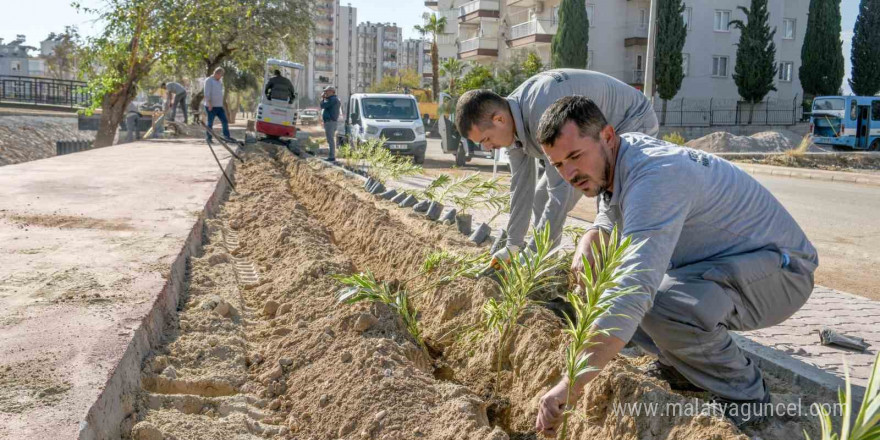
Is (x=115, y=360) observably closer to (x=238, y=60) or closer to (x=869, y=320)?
(x=869, y=320)

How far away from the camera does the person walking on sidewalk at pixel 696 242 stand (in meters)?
2.65

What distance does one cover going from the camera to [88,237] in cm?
608

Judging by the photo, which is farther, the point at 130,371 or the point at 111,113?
the point at 111,113

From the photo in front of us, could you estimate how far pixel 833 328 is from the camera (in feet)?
16.4

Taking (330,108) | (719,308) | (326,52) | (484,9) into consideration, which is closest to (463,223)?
(719,308)

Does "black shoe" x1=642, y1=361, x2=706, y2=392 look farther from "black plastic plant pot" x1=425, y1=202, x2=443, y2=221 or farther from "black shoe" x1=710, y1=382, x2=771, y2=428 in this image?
"black plastic plant pot" x1=425, y1=202, x2=443, y2=221

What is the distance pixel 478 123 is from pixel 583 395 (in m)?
1.71

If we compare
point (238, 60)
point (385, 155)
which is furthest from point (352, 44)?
point (385, 155)

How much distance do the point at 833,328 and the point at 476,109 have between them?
2845mm

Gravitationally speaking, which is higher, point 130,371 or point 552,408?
point 552,408

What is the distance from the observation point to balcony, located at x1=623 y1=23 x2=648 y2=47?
43312 millimetres

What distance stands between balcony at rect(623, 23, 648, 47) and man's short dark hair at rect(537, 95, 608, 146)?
42907 mm

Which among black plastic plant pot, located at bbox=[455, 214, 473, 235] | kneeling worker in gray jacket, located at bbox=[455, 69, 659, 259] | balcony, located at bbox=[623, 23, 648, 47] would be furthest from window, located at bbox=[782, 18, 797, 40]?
kneeling worker in gray jacket, located at bbox=[455, 69, 659, 259]

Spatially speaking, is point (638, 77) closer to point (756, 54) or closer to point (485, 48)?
point (756, 54)
